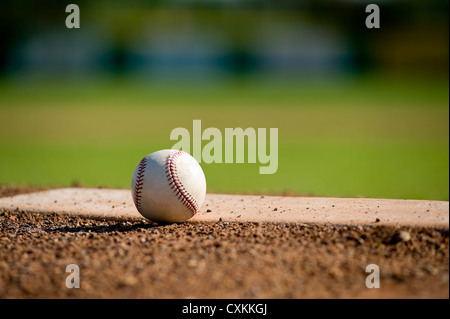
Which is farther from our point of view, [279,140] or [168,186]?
[279,140]

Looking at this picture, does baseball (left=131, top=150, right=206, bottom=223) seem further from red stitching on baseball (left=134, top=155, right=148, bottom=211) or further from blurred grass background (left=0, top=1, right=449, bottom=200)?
blurred grass background (left=0, top=1, right=449, bottom=200)

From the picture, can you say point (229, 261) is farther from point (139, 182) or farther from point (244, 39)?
point (244, 39)

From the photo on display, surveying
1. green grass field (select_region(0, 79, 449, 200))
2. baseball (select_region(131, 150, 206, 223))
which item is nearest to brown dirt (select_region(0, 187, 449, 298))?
baseball (select_region(131, 150, 206, 223))

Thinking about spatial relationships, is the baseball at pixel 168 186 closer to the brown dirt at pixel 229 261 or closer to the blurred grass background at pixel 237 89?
the brown dirt at pixel 229 261

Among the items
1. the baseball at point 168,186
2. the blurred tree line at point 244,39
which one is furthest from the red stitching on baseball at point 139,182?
the blurred tree line at point 244,39

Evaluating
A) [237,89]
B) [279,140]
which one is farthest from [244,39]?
[279,140]

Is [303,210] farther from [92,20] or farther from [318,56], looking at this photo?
[92,20]
